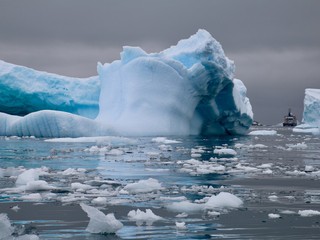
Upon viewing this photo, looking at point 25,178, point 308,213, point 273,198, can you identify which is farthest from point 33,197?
point 308,213

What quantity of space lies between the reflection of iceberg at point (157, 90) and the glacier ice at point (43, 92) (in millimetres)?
2441

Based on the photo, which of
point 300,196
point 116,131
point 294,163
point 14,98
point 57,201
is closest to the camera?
point 57,201

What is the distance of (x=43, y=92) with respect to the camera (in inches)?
1137

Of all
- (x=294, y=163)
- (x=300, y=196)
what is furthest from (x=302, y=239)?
(x=294, y=163)

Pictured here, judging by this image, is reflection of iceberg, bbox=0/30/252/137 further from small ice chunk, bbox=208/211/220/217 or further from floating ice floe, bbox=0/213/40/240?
floating ice floe, bbox=0/213/40/240

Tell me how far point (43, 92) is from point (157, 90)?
21.2ft

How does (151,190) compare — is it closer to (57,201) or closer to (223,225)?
(57,201)

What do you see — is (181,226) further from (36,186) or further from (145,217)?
(36,186)

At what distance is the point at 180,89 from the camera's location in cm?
2662

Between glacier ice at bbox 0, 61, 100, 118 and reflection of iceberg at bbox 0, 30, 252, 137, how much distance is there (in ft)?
8.01

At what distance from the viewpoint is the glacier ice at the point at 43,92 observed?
28.1 m

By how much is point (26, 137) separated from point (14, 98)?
17.3 feet

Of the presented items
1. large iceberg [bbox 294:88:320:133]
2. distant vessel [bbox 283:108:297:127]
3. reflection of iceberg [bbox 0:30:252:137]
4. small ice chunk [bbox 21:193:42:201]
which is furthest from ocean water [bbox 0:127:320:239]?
distant vessel [bbox 283:108:297:127]

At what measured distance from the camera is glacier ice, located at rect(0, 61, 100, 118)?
92.3ft
